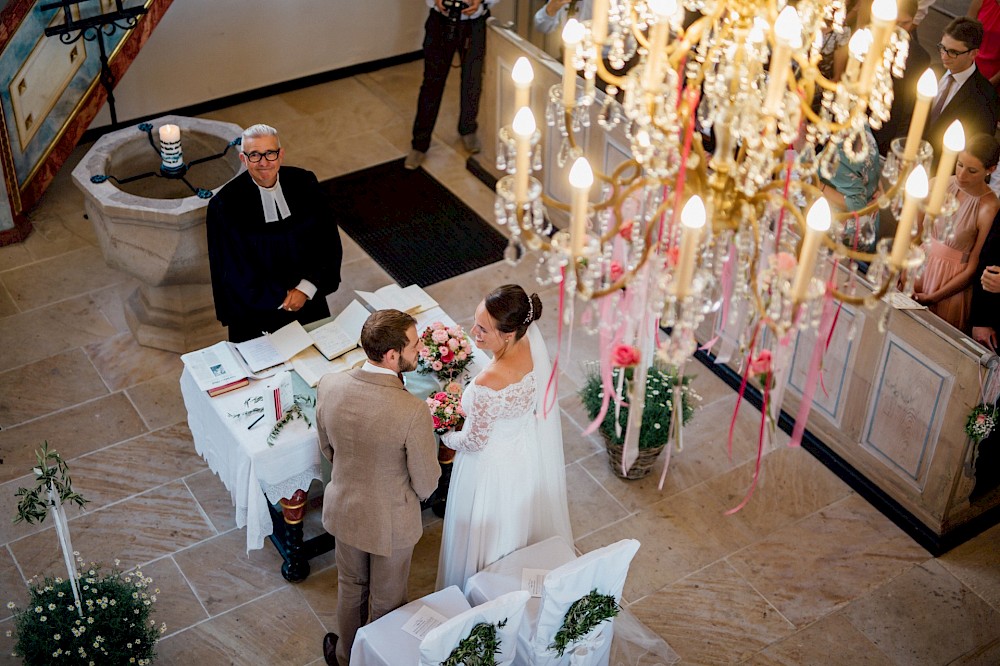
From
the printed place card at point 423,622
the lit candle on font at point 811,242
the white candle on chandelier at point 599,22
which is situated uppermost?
the white candle on chandelier at point 599,22

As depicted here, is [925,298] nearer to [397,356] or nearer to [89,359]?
[397,356]

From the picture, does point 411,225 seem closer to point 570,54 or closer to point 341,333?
point 341,333

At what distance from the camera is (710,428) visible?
21.5 feet

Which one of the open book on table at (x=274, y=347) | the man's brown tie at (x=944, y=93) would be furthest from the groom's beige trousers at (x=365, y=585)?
the man's brown tie at (x=944, y=93)

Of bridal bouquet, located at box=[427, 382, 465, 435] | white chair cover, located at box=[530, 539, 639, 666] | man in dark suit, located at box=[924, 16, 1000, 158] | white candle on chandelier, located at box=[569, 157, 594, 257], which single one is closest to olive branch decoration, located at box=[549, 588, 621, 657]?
white chair cover, located at box=[530, 539, 639, 666]

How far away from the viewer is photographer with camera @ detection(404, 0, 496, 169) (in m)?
8.23

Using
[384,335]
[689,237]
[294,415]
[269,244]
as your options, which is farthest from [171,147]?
[689,237]

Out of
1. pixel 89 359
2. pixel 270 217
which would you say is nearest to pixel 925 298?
pixel 270 217

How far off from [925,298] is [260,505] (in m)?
3.45

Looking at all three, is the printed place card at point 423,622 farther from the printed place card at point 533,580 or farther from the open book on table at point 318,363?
the open book on table at point 318,363

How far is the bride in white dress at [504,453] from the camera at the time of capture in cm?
460

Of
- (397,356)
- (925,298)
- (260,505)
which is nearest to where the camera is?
(397,356)

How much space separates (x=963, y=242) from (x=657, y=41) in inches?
144

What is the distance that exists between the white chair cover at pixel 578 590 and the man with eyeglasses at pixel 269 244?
7.88 ft
